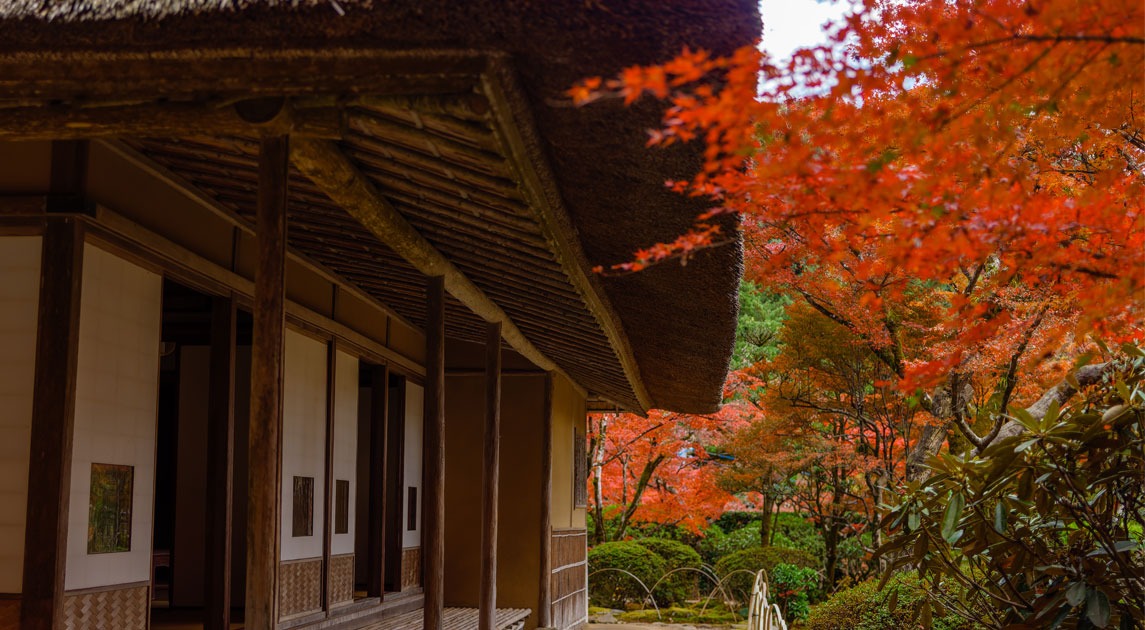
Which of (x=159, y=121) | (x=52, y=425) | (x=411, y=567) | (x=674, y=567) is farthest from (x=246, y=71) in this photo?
(x=674, y=567)

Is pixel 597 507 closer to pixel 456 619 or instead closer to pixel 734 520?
pixel 734 520

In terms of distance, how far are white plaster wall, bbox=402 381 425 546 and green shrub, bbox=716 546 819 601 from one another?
5540mm

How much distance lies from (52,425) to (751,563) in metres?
11.8

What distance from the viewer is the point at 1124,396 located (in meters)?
4.84

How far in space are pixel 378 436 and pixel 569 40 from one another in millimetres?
6496

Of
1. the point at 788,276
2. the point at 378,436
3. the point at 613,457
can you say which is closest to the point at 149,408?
the point at 378,436

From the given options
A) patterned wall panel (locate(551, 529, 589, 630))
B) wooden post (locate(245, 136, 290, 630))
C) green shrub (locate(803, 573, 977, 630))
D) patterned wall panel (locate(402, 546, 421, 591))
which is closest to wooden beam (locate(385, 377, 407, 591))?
patterned wall panel (locate(402, 546, 421, 591))

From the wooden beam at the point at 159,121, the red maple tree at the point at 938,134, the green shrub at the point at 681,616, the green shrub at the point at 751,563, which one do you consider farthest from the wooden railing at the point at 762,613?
the green shrub at the point at 751,563

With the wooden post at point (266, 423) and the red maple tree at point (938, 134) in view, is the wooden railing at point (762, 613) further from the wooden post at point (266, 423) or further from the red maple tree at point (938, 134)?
the wooden post at point (266, 423)

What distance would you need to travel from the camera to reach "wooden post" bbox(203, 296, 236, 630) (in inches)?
226

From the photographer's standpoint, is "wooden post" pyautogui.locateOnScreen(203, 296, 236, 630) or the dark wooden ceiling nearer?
the dark wooden ceiling

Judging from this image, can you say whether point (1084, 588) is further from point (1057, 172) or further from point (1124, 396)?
point (1057, 172)

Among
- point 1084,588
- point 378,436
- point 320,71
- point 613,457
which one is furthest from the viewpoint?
point 613,457

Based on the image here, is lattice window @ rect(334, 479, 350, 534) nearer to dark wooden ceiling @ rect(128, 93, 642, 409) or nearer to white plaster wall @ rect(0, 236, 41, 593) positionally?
dark wooden ceiling @ rect(128, 93, 642, 409)
